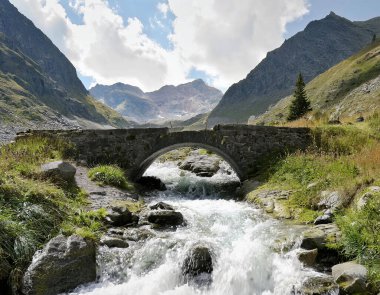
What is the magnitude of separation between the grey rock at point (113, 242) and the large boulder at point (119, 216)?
160 cm

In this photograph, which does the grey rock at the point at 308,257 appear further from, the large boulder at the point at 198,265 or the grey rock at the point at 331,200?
the grey rock at the point at 331,200

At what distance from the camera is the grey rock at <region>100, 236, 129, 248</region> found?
38.4ft

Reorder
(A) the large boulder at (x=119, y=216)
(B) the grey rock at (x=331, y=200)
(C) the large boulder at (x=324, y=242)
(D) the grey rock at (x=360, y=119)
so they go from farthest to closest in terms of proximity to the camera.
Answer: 1. (D) the grey rock at (x=360, y=119)
2. (A) the large boulder at (x=119, y=216)
3. (B) the grey rock at (x=331, y=200)
4. (C) the large boulder at (x=324, y=242)

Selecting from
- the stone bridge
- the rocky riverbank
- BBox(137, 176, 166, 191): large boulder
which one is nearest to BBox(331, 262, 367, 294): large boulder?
the rocky riverbank

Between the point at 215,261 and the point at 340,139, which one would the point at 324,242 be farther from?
the point at 340,139

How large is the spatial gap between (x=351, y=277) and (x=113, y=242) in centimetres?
745

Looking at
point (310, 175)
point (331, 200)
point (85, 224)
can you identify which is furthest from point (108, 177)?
point (331, 200)

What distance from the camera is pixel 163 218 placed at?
14.6 m

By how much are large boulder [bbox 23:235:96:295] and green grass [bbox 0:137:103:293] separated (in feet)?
1.37

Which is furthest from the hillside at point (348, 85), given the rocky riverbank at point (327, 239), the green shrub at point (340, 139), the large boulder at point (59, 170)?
the large boulder at point (59, 170)

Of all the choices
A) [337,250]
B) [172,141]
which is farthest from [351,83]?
[337,250]

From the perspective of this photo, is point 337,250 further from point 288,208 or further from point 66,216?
point 66,216

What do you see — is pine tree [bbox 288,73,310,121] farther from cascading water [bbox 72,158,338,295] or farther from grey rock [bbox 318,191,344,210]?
cascading water [bbox 72,158,338,295]

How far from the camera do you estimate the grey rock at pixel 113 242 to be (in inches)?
461
